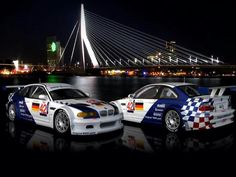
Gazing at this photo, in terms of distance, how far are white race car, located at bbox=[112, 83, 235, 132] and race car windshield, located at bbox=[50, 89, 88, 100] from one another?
1.40 m

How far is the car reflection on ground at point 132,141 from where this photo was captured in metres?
6.02

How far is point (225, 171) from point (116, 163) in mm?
1722

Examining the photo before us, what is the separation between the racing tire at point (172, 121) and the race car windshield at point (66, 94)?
7.63 ft

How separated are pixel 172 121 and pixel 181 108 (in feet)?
1.58

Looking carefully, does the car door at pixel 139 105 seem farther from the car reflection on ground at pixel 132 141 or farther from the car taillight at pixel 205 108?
the car taillight at pixel 205 108

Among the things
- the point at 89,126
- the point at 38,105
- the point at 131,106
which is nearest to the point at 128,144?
the point at 89,126

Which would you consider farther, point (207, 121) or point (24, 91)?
point (24, 91)

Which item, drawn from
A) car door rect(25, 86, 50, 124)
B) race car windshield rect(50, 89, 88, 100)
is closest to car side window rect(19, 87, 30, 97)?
car door rect(25, 86, 50, 124)

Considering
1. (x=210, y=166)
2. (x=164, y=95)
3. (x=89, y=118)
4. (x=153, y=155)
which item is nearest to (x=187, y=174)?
(x=210, y=166)

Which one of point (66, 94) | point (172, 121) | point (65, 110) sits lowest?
point (172, 121)

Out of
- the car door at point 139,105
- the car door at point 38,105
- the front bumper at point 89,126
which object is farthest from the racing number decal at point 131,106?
the car door at point 38,105

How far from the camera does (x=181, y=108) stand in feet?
23.6

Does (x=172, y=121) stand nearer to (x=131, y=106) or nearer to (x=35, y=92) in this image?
(x=131, y=106)

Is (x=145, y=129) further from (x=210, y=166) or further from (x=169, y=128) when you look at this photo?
(x=210, y=166)
